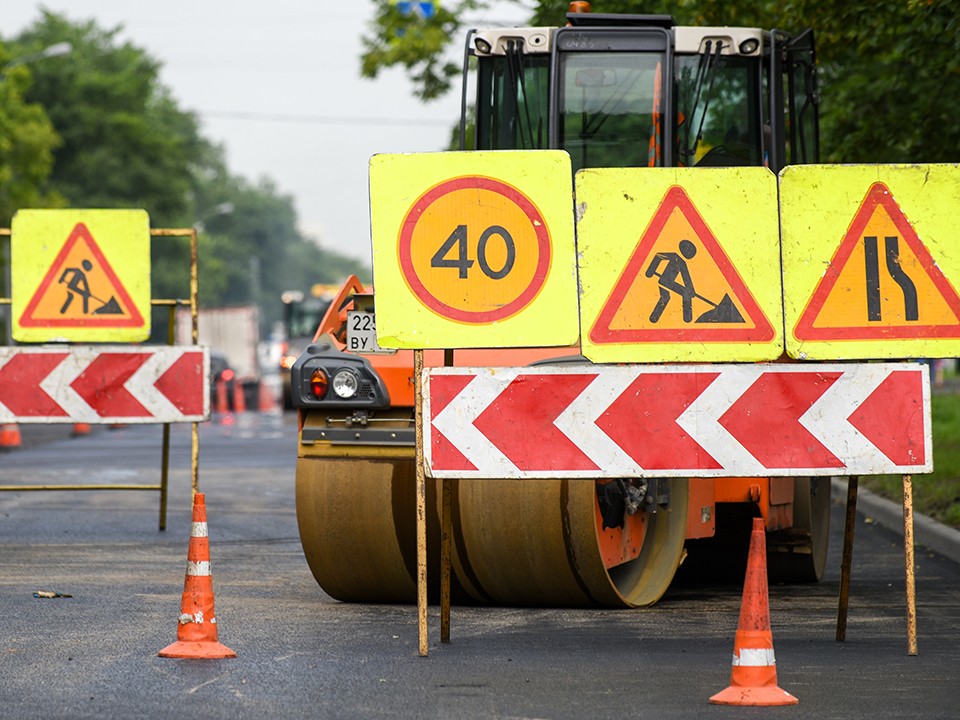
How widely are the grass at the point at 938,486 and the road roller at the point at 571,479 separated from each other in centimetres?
289

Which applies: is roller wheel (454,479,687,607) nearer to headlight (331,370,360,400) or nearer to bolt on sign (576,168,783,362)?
headlight (331,370,360,400)

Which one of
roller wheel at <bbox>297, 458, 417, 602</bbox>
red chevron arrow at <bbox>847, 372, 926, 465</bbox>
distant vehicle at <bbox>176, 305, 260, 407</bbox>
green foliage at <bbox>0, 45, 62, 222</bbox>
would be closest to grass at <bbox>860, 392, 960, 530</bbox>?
roller wheel at <bbox>297, 458, 417, 602</bbox>

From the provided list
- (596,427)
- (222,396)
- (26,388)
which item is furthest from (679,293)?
(222,396)

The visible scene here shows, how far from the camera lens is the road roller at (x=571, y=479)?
28.3 feet

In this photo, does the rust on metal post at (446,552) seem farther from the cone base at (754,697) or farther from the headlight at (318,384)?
the cone base at (754,697)

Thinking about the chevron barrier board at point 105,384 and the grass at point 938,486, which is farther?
the grass at point 938,486

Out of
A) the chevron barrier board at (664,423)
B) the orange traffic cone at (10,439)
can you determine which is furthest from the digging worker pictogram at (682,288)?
the orange traffic cone at (10,439)

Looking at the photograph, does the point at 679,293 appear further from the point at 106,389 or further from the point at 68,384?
the point at 68,384

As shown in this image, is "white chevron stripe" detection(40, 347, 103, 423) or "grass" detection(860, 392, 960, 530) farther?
"grass" detection(860, 392, 960, 530)

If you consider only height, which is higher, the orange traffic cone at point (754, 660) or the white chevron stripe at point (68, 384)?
the white chevron stripe at point (68, 384)

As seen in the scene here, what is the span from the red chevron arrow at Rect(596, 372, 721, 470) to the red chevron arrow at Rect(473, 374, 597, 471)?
157 millimetres

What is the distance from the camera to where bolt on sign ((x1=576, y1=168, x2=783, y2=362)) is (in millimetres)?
7562

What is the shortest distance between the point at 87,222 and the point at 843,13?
5418 mm

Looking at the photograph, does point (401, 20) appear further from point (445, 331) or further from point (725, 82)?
point (445, 331)
